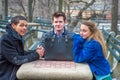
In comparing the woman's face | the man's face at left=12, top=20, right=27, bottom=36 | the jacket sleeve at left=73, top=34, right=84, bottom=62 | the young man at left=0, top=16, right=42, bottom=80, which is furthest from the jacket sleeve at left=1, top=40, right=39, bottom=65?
the woman's face

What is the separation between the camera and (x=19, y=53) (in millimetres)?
4402

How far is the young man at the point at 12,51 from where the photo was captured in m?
4.20

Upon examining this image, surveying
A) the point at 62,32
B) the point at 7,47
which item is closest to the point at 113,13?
the point at 62,32

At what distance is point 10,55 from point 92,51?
0.92 meters

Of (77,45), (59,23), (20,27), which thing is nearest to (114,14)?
(59,23)

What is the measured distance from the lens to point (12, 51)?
13.8ft

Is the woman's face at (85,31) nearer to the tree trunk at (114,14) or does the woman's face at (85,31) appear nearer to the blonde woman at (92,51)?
the blonde woman at (92,51)

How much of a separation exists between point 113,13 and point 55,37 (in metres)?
12.4

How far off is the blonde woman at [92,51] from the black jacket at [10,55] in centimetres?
66

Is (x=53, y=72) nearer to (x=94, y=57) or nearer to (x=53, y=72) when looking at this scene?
(x=53, y=72)

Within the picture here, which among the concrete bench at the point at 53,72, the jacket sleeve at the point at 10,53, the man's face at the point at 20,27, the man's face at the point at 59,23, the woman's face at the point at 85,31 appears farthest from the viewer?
the man's face at the point at 59,23

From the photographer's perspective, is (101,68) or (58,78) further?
(101,68)

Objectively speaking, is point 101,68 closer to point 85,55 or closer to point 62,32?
point 85,55

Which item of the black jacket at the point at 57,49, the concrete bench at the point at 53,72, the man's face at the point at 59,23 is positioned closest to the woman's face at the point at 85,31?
the black jacket at the point at 57,49
